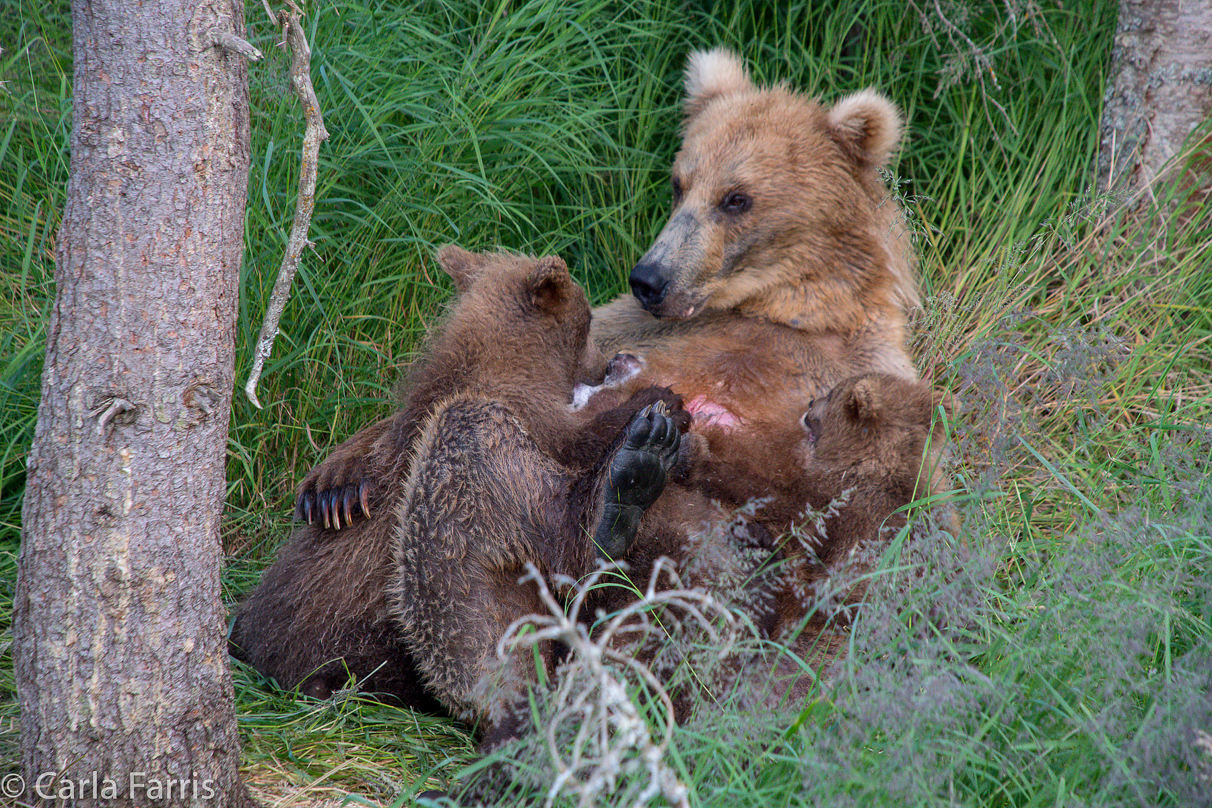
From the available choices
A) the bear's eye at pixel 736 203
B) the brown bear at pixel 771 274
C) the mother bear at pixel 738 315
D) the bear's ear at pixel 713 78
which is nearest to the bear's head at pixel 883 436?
the mother bear at pixel 738 315

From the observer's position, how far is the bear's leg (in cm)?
258

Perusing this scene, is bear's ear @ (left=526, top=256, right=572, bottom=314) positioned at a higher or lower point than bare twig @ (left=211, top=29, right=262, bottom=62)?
lower

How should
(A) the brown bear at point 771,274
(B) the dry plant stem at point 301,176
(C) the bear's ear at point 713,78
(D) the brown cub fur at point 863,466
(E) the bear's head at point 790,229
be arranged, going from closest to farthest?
(B) the dry plant stem at point 301,176 → (D) the brown cub fur at point 863,466 → (A) the brown bear at point 771,274 → (E) the bear's head at point 790,229 → (C) the bear's ear at point 713,78

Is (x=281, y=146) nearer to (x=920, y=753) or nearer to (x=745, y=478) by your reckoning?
(x=745, y=478)

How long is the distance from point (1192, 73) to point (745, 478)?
2952 mm

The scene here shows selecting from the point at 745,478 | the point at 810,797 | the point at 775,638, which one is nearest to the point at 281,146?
the point at 745,478

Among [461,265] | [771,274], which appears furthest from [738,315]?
[461,265]

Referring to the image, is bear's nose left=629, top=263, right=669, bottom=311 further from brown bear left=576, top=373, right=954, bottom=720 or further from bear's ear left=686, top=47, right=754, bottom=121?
bear's ear left=686, top=47, right=754, bottom=121

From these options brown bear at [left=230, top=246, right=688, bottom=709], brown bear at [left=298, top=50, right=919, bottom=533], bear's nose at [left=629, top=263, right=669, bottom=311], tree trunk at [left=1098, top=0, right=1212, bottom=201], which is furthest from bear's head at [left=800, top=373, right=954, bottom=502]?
tree trunk at [left=1098, top=0, right=1212, bottom=201]

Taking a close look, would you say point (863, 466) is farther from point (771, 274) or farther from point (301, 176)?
point (301, 176)

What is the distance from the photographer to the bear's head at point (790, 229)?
3.35 metres

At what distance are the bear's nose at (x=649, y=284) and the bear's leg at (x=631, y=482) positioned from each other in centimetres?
76

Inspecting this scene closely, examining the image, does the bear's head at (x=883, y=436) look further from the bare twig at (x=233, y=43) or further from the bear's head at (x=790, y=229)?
the bare twig at (x=233, y=43)

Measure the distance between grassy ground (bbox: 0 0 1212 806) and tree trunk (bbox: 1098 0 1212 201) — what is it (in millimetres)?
191
